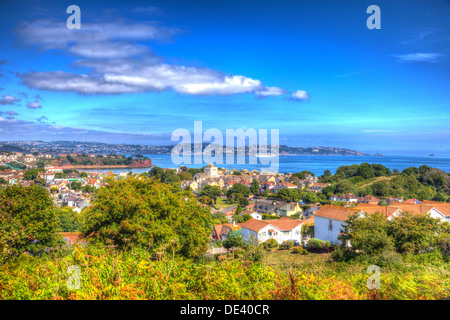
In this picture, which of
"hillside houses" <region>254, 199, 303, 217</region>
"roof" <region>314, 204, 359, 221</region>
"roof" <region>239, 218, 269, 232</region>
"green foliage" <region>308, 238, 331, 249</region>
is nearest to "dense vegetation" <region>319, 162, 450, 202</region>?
"hillside houses" <region>254, 199, 303, 217</region>

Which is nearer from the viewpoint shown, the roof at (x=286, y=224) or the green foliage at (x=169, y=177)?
the roof at (x=286, y=224)

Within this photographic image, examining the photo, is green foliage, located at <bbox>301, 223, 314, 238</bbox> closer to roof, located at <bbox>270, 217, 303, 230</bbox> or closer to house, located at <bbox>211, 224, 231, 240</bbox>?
roof, located at <bbox>270, 217, 303, 230</bbox>

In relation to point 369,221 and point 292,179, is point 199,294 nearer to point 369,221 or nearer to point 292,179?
point 369,221

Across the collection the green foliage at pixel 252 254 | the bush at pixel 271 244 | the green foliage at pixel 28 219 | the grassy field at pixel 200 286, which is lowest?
the bush at pixel 271 244

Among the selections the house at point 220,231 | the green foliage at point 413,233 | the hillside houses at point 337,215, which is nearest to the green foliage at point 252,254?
the green foliage at point 413,233

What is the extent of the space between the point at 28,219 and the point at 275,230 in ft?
49.8

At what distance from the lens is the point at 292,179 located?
59.5 metres

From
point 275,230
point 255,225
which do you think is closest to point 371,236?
point 275,230

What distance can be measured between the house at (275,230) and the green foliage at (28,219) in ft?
41.7

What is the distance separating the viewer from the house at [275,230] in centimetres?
1923

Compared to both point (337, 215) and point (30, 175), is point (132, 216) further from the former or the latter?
point (30, 175)

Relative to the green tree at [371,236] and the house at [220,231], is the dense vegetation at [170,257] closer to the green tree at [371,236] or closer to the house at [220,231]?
the green tree at [371,236]

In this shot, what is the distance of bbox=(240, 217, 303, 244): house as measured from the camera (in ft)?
63.1

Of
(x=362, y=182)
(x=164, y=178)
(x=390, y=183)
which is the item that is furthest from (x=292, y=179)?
(x=164, y=178)
